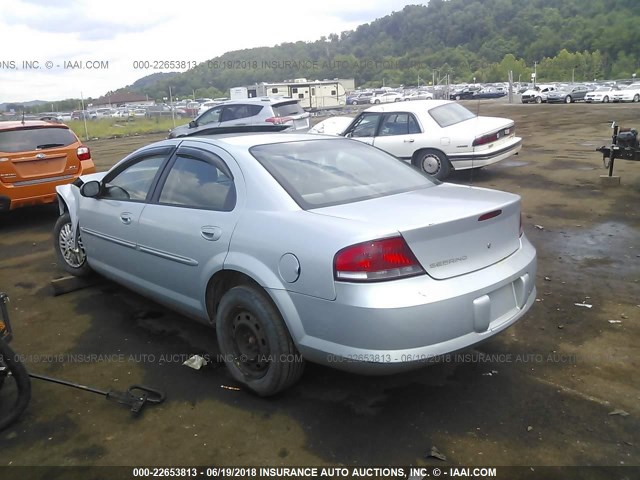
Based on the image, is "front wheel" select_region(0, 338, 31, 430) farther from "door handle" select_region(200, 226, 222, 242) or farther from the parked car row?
the parked car row

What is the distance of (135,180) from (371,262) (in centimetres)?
258

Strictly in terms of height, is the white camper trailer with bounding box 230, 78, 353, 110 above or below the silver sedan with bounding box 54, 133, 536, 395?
above

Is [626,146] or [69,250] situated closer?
[69,250]

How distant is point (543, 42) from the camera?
10725cm

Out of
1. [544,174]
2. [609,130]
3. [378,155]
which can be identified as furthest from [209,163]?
[609,130]

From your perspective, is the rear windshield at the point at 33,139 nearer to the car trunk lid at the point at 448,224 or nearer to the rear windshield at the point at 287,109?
the car trunk lid at the point at 448,224

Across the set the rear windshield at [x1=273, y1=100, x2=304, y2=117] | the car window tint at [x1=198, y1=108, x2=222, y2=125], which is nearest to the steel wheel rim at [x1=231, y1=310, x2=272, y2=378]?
the rear windshield at [x1=273, y1=100, x2=304, y2=117]

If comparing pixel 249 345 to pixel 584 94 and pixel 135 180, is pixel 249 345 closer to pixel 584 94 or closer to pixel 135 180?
pixel 135 180

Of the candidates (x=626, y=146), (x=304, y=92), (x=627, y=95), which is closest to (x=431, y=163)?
(x=626, y=146)

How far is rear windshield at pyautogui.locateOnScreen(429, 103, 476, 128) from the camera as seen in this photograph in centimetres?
999

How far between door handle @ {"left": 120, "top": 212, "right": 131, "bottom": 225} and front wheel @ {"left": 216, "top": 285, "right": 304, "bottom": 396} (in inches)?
52.9

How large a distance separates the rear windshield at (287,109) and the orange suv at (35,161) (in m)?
6.67

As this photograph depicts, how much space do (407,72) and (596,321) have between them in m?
98.5

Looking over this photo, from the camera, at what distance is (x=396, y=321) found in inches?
104
